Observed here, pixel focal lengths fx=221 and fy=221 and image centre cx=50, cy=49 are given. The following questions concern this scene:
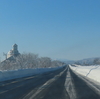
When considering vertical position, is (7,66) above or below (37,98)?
above

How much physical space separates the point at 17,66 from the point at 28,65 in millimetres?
5816

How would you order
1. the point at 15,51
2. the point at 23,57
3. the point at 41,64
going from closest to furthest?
the point at 23,57 < the point at 41,64 < the point at 15,51

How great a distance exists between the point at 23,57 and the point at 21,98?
363 feet

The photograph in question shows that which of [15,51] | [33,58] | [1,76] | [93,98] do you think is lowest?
[93,98]

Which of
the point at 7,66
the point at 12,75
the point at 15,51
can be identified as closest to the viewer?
the point at 12,75

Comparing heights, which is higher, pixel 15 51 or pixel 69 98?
pixel 15 51

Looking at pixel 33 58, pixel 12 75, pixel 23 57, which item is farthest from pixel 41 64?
pixel 12 75

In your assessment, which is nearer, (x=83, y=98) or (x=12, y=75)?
(x=83, y=98)

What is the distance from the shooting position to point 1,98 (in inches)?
504

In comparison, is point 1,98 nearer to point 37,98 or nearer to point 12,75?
point 37,98

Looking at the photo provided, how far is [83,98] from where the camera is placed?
12.5 meters

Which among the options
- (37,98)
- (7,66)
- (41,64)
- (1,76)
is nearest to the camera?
(37,98)

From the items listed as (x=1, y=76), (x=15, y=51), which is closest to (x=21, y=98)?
(x=1, y=76)

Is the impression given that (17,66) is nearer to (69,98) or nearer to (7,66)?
(7,66)
